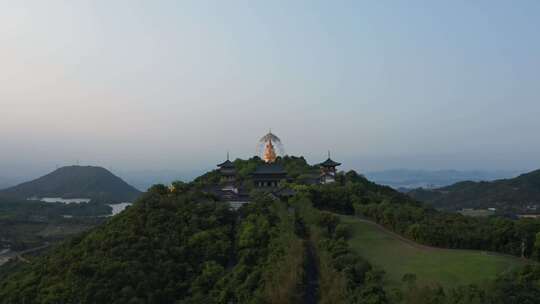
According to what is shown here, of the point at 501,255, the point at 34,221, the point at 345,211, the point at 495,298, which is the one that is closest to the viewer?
the point at 495,298

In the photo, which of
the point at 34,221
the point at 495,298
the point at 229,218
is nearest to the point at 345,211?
the point at 229,218

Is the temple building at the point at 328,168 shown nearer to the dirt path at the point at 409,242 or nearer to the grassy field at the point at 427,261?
the dirt path at the point at 409,242

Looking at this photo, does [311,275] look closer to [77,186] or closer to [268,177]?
[268,177]

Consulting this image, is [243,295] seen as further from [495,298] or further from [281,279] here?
[495,298]

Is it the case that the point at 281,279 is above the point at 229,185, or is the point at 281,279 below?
below

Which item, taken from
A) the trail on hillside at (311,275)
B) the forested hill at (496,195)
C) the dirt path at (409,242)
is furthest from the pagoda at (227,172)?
the forested hill at (496,195)

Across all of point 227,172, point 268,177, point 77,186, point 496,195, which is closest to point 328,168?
point 268,177
